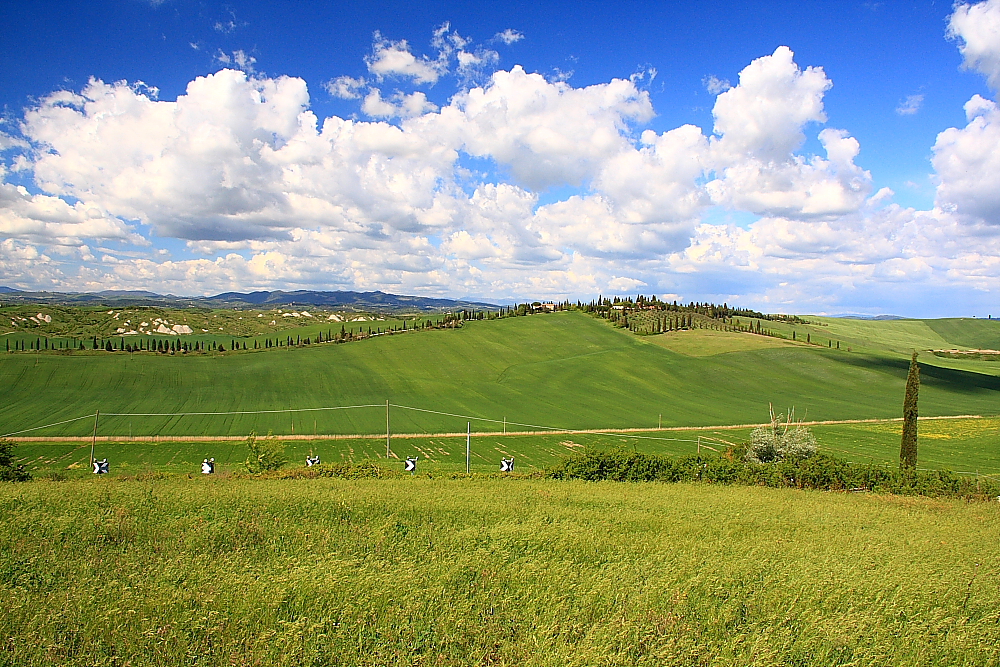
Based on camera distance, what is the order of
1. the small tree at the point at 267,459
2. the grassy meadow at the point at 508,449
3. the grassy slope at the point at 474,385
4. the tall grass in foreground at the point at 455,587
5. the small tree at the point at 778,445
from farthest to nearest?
the grassy slope at the point at 474,385 < the grassy meadow at the point at 508,449 < the small tree at the point at 778,445 < the small tree at the point at 267,459 < the tall grass in foreground at the point at 455,587

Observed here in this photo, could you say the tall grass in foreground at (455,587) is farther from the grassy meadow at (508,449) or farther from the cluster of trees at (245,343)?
the cluster of trees at (245,343)

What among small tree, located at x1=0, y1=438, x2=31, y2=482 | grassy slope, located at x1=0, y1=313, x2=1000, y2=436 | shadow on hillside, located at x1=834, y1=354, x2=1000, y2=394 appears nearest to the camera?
small tree, located at x1=0, y1=438, x2=31, y2=482

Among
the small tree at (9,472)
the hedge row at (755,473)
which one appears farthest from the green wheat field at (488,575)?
the small tree at (9,472)

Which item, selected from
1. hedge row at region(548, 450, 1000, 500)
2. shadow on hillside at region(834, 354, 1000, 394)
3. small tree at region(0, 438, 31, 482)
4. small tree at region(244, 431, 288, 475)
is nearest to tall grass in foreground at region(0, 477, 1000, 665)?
small tree at region(0, 438, 31, 482)

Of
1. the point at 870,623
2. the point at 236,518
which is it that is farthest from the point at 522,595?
the point at 236,518

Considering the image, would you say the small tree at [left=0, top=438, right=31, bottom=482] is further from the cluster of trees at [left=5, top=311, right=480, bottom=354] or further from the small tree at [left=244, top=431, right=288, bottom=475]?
the cluster of trees at [left=5, top=311, right=480, bottom=354]

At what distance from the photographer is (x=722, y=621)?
8.00 m

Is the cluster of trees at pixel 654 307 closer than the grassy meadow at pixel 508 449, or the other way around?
the grassy meadow at pixel 508 449

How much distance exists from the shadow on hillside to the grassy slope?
447 millimetres

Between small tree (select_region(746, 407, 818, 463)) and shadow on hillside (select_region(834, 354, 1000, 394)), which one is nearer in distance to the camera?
small tree (select_region(746, 407, 818, 463))

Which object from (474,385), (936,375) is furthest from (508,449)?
(936,375)

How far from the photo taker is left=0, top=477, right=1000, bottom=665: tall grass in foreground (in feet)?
23.0

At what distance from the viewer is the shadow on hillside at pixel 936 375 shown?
94.4 metres

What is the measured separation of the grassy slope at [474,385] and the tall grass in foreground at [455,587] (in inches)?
1913
